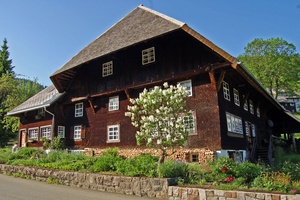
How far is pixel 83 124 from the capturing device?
68.0 ft

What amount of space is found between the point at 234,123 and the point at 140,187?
376 inches

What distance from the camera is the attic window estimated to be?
16.8 m

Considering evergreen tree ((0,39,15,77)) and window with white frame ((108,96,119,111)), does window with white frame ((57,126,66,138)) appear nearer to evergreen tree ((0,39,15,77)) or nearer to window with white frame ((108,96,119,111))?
window with white frame ((108,96,119,111))

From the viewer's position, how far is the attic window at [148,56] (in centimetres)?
1677

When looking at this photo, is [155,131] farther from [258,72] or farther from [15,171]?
[258,72]

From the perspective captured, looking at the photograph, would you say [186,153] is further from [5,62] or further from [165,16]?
[5,62]

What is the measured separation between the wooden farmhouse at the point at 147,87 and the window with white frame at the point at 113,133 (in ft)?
0.24

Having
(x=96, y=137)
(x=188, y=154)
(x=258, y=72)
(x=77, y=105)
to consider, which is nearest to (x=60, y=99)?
(x=77, y=105)

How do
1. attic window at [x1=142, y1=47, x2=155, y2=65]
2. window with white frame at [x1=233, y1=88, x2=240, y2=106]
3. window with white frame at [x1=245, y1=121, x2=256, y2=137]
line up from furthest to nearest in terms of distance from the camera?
window with white frame at [x1=245, y1=121, x2=256, y2=137]
window with white frame at [x1=233, y1=88, x2=240, y2=106]
attic window at [x1=142, y1=47, x2=155, y2=65]

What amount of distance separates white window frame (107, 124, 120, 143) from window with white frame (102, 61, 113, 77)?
3.97 meters

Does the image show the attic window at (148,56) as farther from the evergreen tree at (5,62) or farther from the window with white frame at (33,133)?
the evergreen tree at (5,62)

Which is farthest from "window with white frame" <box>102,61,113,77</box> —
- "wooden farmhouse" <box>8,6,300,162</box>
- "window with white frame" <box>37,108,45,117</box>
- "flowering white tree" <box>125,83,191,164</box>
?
"flowering white tree" <box>125,83,191,164</box>

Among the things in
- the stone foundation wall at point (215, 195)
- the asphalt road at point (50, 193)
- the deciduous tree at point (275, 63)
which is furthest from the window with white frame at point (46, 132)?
the deciduous tree at point (275, 63)

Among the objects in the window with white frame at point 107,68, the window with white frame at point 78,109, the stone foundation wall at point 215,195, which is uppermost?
the window with white frame at point 107,68
